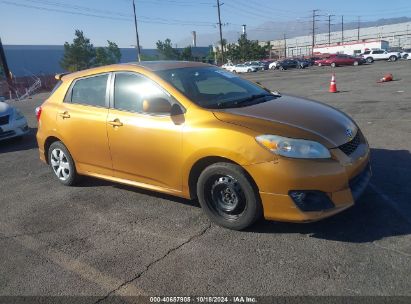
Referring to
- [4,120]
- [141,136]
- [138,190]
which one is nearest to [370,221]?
[141,136]

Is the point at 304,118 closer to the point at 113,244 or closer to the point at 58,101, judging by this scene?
the point at 113,244

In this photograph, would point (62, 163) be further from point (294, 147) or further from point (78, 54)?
point (78, 54)

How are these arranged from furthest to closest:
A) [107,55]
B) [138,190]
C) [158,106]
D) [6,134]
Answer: [107,55], [6,134], [138,190], [158,106]

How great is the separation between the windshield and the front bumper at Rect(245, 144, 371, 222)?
1040mm

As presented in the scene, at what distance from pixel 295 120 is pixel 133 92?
1919mm

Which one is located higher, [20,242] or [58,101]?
[58,101]

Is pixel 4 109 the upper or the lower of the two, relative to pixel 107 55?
lower

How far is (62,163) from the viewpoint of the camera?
5695 mm

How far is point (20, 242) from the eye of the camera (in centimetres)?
411

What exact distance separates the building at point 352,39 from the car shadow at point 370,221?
8801cm

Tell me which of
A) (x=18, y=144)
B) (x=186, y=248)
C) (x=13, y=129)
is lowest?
(x=186, y=248)

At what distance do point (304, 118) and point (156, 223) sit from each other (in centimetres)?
192

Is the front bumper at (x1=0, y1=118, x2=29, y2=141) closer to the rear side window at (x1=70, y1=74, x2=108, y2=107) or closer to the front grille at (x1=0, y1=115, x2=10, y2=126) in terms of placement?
the front grille at (x1=0, y1=115, x2=10, y2=126)

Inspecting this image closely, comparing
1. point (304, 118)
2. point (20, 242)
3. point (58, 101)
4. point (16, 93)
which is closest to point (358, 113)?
point (304, 118)
